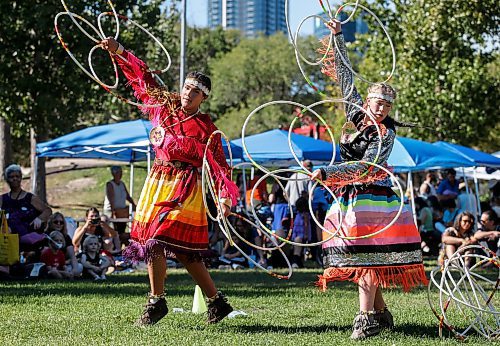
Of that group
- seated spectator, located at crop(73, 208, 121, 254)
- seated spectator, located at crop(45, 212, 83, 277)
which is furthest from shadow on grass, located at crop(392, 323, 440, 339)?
seated spectator, located at crop(73, 208, 121, 254)

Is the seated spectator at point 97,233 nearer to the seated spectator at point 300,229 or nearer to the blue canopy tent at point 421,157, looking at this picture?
the seated spectator at point 300,229

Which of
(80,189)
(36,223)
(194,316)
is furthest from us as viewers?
(80,189)

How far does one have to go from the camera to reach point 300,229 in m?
14.4

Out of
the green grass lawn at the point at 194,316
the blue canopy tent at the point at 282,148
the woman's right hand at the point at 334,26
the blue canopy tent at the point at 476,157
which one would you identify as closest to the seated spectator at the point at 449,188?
the blue canopy tent at the point at 476,157

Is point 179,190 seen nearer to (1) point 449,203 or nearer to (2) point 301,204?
(2) point 301,204

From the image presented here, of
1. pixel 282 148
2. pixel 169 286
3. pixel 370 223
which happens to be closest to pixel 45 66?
pixel 282 148

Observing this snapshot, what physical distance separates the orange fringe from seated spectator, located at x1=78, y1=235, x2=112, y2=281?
5.93m

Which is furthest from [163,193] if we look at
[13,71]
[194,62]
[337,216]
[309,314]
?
[194,62]

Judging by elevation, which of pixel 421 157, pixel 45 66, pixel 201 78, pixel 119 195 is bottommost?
pixel 119 195

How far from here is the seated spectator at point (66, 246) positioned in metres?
11.6

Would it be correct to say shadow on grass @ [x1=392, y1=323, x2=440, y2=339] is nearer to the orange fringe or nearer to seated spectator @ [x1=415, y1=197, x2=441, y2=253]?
the orange fringe

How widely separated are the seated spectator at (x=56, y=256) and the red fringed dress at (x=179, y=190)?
5087 mm

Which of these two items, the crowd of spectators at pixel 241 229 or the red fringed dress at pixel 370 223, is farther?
the crowd of spectators at pixel 241 229

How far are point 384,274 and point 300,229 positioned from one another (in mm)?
8214
